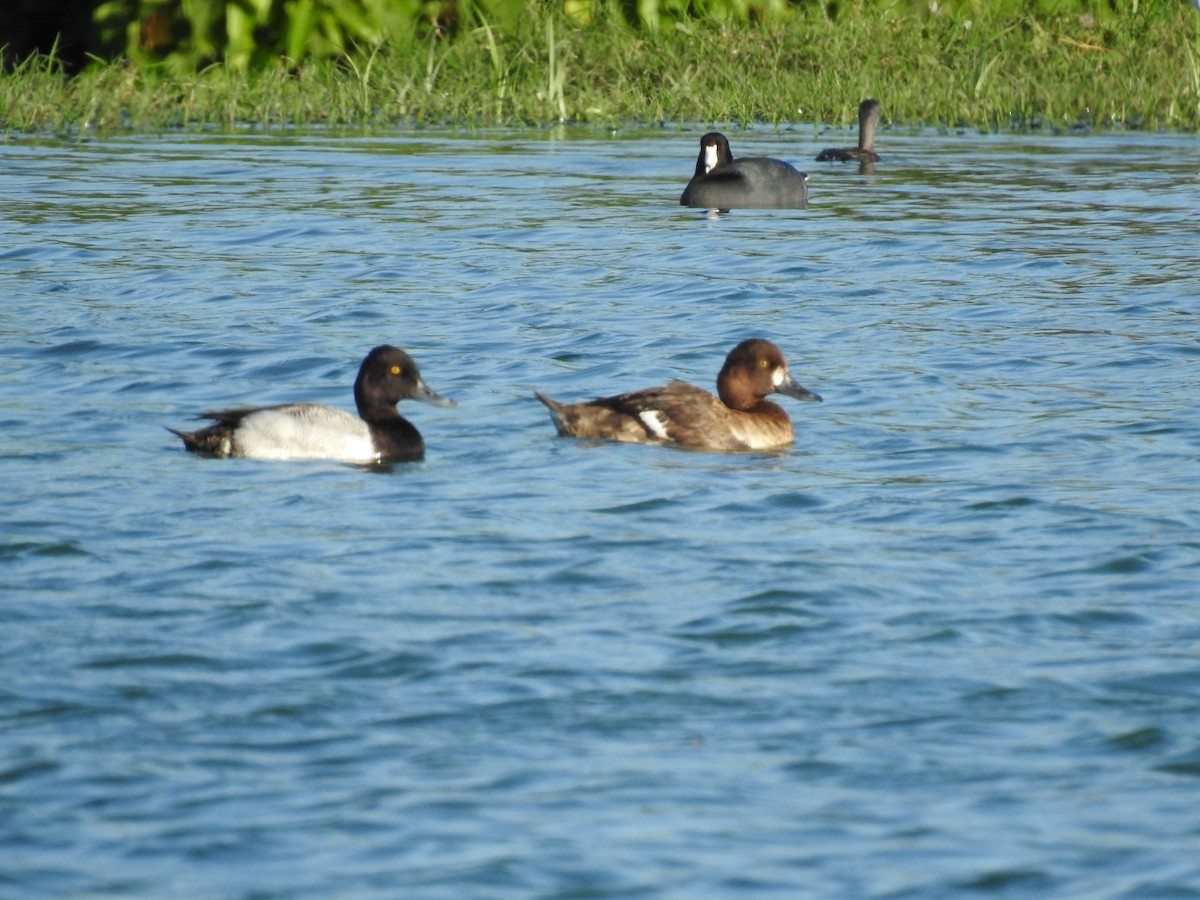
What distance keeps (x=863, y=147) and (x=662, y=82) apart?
483 centimetres

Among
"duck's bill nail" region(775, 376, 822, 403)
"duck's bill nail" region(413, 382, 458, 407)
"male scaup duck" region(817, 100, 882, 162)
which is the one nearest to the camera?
"duck's bill nail" region(413, 382, 458, 407)

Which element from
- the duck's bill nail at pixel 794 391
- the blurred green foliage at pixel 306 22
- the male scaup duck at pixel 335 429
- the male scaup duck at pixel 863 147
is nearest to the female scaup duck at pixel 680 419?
the duck's bill nail at pixel 794 391

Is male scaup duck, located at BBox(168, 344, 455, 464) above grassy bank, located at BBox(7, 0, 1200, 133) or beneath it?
beneath

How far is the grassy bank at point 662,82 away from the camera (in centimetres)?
2598

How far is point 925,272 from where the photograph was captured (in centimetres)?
1548

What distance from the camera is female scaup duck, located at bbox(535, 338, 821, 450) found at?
399 inches

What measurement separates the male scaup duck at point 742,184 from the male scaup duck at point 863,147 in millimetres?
2561

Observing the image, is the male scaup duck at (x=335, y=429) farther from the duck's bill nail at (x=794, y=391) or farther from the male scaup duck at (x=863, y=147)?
the male scaup duck at (x=863, y=147)

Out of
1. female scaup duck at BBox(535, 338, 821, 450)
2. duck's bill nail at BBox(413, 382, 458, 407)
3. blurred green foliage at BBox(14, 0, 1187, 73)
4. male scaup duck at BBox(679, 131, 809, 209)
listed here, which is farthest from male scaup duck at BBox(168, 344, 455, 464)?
blurred green foliage at BBox(14, 0, 1187, 73)

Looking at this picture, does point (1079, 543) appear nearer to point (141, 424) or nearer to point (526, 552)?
point (526, 552)

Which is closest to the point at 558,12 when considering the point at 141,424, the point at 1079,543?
the point at 141,424

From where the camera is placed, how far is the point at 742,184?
19094mm

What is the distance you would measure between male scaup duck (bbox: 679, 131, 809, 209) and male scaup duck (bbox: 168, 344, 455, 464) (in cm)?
928

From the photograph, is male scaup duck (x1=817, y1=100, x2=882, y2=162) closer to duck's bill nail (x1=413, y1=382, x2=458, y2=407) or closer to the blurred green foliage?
the blurred green foliage
